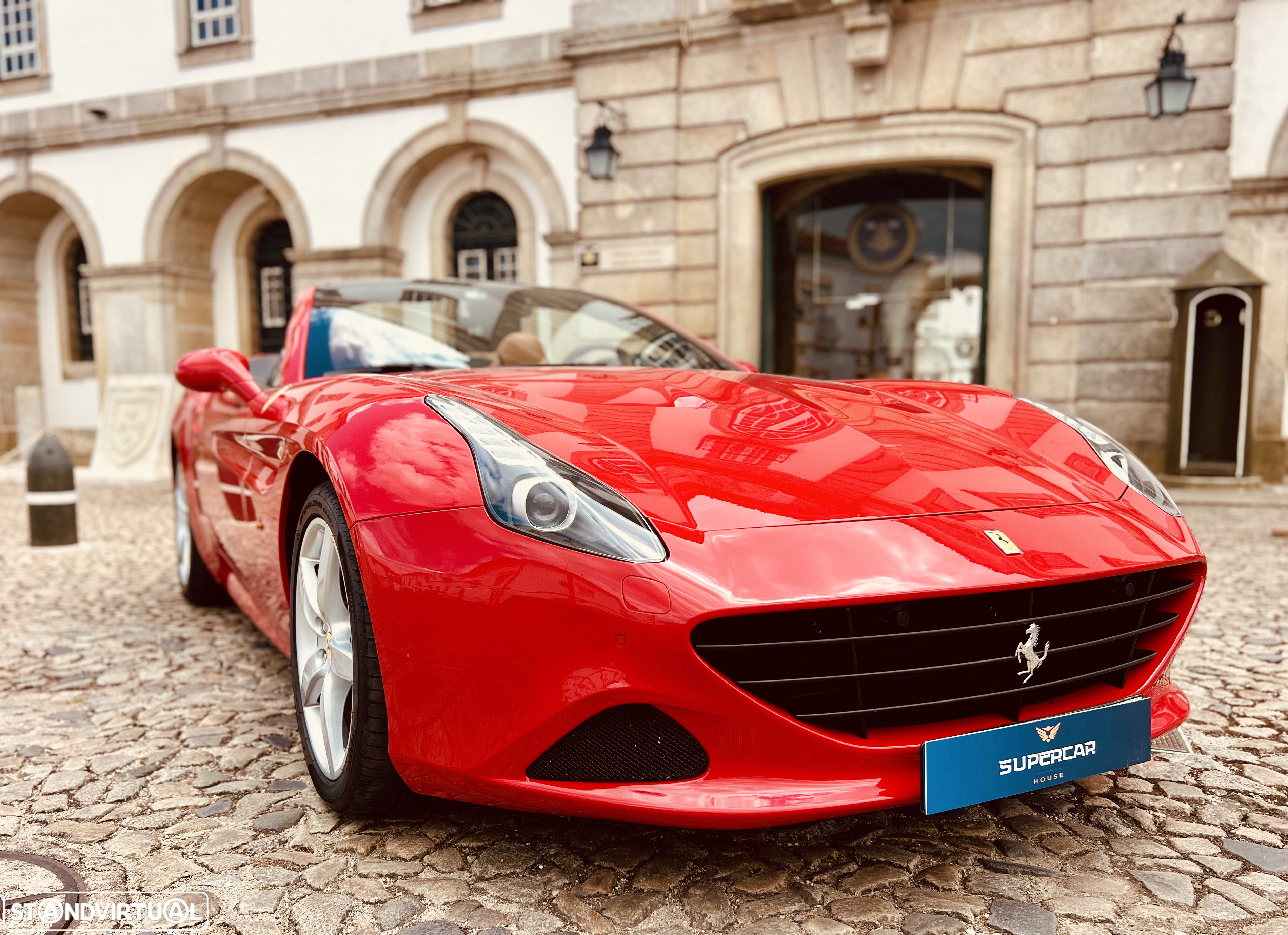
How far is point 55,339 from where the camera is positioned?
57.3 feet

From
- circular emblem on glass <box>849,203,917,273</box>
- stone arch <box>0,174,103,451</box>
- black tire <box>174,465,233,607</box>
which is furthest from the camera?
stone arch <box>0,174,103,451</box>

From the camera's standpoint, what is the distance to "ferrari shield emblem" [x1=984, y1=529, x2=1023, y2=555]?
1.63 metres

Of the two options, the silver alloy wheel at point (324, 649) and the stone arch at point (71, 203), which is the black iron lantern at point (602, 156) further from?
the silver alloy wheel at point (324, 649)

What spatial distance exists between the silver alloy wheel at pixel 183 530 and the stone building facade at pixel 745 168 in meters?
7.19

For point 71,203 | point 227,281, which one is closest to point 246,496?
point 227,281

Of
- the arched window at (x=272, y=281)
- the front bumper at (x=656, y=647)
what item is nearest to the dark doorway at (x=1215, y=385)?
the front bumper at (x=656, y=647)

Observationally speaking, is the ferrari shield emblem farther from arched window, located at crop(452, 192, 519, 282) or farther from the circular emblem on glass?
arched window, located at crop(452, 192, 519, 282)

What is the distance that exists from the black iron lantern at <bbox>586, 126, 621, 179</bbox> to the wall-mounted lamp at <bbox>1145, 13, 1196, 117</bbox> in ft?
17.9

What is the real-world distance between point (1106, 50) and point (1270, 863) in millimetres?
9331

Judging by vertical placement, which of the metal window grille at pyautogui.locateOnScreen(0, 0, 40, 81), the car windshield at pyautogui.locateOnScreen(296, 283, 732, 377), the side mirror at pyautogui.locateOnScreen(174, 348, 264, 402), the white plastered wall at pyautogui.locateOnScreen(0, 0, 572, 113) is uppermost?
the metal window grille at pyautogui.locateOnScreen(0, 0, 40, 81)

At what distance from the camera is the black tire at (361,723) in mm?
1790

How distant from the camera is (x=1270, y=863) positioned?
1.77m

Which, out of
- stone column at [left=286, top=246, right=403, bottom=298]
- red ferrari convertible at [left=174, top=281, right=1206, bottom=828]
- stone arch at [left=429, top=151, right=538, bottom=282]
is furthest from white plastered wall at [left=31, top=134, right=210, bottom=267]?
red ferrari convertible at [left=174, top=281, right=1206, bottom=828]

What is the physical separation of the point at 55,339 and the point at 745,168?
13755 mm
